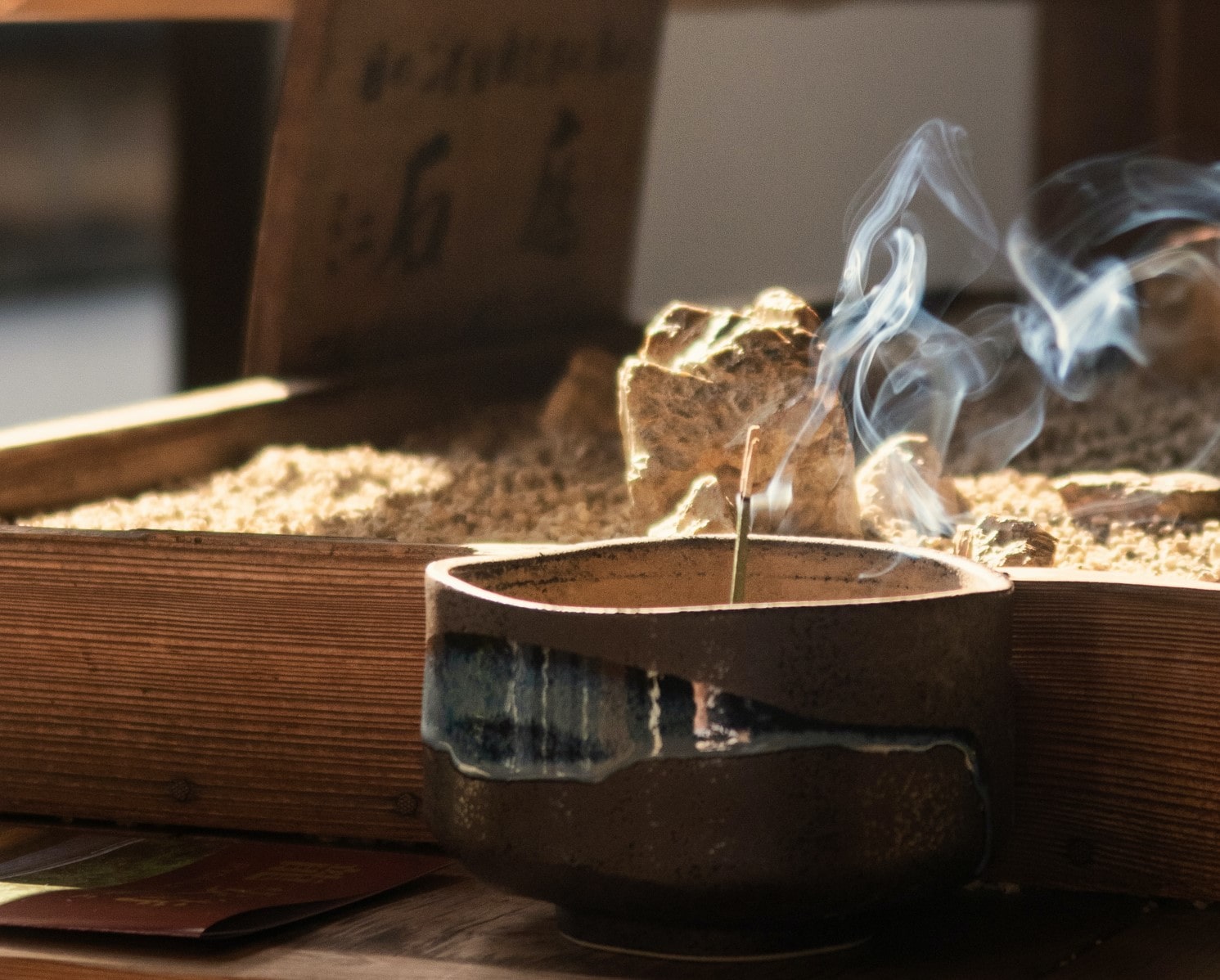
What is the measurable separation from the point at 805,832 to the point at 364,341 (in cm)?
135

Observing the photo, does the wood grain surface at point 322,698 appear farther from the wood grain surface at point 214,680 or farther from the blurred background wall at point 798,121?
the blurred background wall at point 798,121

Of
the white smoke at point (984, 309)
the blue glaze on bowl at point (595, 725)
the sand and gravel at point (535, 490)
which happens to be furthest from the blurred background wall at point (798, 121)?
the blue glaze on bowl at point (595, 725)

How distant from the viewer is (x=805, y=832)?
0.80 m

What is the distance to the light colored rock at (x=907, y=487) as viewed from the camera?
129 cm

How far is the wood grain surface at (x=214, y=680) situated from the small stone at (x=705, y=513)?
19 centimetres

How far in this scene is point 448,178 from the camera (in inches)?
84.2

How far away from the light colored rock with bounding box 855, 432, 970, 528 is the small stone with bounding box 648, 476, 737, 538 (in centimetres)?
15

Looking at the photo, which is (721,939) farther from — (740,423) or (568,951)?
(740,423)

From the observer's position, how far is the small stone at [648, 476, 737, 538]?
1154 mm

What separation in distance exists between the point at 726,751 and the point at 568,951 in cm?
17

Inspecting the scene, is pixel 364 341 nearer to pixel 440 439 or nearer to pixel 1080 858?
pixel 440 439

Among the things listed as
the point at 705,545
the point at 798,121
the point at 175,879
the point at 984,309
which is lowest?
the point at 175,879

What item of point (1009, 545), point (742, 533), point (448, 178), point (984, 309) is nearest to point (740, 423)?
point (1009, 545)

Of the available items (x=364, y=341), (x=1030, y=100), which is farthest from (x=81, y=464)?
(x=1030, y=100)
